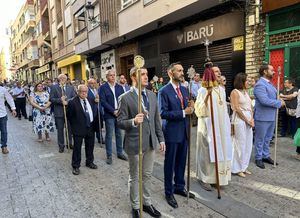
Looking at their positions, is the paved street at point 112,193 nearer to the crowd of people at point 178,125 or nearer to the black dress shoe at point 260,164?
the black dress shoe at point 260,164

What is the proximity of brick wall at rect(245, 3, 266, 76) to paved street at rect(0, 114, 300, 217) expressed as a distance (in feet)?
9.76

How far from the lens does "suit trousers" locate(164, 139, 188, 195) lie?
3838 millimetres

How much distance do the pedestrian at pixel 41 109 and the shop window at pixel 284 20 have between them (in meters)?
6.71

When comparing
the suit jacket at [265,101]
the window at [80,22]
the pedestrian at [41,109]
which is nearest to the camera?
the suit jacket at [265,101]

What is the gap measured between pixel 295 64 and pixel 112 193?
5.87 meters

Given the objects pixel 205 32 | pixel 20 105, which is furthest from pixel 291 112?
pixel 20 105

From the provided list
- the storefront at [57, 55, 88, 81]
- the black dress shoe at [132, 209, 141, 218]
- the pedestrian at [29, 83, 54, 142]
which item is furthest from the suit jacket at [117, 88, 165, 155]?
the storefront at [57, 55, 88, 81]

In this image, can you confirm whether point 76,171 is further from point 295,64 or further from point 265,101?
point 295,64

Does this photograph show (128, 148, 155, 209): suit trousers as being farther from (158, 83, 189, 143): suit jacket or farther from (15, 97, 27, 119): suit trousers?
(15, 97, 27, 119): suit trousers

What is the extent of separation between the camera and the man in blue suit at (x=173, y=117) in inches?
148

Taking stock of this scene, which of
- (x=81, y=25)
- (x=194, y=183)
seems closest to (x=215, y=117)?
(x=194, y=183)

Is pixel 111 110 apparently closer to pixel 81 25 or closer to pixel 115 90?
pixel 115 90

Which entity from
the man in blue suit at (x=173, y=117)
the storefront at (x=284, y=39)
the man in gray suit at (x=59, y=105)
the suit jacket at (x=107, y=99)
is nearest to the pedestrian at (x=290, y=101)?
the storefront at (x=284, y=39)

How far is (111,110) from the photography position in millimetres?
5879
